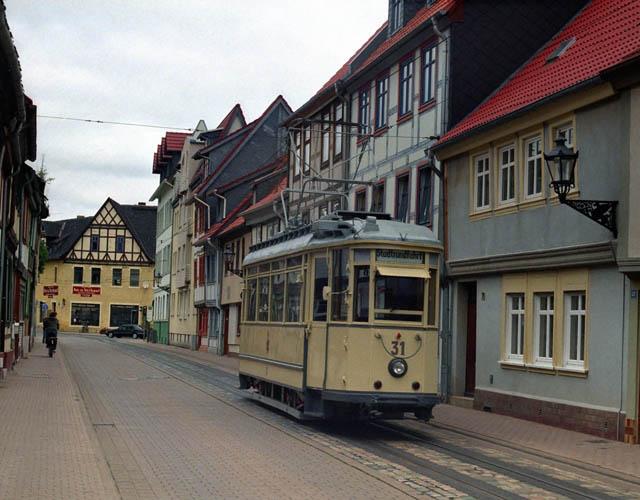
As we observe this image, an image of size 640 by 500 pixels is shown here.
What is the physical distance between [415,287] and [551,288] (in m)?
3.80

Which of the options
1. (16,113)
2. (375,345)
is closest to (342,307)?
(375,345)

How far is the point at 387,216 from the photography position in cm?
1731

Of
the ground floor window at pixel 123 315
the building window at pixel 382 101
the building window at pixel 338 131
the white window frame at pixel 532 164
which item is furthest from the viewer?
the ground floor window at pixel 123 315

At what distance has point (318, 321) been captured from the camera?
16.2 m

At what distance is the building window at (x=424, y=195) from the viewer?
24297 mm

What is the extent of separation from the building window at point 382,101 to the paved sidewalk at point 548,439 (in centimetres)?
974

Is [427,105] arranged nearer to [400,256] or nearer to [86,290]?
[400,256]

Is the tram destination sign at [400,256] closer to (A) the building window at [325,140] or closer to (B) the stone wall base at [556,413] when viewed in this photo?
(B) the stone wall base at [556,413]

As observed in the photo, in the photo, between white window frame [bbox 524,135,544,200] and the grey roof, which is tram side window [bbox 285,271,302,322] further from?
the grey roof

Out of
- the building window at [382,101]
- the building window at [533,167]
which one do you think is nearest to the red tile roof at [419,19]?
the building window at [382,101]

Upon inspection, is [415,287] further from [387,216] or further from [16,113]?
[16,113]

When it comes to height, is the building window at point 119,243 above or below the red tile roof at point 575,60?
above

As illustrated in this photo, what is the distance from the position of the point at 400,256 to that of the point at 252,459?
4.49 metres

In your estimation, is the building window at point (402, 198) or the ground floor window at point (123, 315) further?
the ground floor window at point (123, 315)
